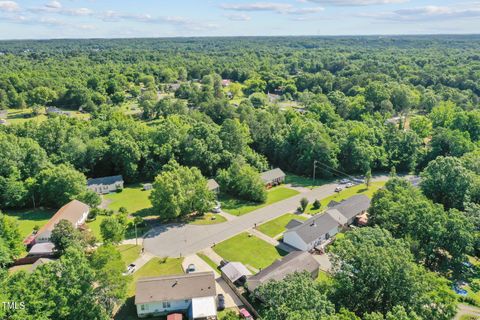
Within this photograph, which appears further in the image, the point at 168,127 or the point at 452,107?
the point at 452,107

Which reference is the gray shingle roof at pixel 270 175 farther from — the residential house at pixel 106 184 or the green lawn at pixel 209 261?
the residential house at pixel 106 184

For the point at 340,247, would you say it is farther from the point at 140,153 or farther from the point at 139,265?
the point at 140,153

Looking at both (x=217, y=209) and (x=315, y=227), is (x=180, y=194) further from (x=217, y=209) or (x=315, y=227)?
(x=315, y=227)

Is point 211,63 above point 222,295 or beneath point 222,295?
above

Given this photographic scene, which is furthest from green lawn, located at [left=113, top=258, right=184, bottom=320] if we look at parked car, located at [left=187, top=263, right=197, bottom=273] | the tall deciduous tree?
the tall deciduous tree

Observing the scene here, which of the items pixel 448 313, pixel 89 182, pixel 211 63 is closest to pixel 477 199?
pixel 448 313

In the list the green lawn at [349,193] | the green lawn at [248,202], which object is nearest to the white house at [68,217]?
the green lawn at [248,202]

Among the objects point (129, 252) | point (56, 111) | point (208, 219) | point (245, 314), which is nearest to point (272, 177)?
point (208, 219)
